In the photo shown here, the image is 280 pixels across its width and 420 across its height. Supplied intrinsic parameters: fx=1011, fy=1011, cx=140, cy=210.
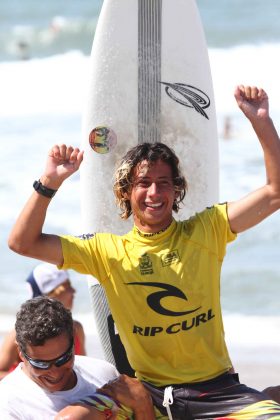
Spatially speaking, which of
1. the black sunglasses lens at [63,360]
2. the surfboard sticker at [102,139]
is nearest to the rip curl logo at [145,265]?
the black sunglasses lens at [63,360]

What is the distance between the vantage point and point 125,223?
5488 mm

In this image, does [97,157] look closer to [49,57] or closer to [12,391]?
[12,391]

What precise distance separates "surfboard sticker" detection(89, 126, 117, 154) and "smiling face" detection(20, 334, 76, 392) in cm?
202

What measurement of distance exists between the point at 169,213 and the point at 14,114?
42.2 feet

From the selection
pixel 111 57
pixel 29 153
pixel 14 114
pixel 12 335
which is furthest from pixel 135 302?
pixel 14 114

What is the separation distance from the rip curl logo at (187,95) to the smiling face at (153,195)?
1.71 m

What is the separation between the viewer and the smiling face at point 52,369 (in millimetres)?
3533

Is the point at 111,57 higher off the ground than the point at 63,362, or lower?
higher

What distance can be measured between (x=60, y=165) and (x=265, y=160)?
0.78m

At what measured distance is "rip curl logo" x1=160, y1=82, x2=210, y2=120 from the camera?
221 inches

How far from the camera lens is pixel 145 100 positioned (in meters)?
5.65

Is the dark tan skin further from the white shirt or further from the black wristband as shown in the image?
the black wristband

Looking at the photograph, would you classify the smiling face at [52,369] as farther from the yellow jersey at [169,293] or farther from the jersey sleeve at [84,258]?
the jersey sleeve at [84,258]

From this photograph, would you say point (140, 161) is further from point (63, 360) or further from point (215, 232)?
point (63, 360)
